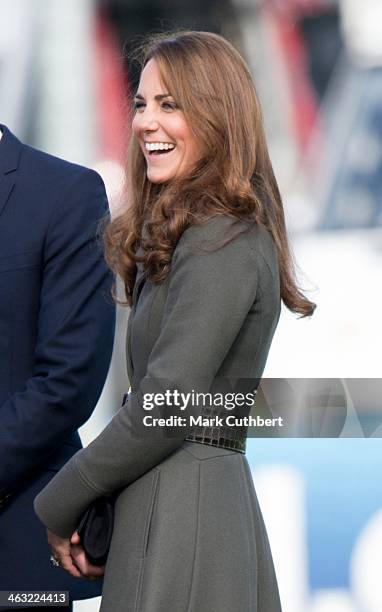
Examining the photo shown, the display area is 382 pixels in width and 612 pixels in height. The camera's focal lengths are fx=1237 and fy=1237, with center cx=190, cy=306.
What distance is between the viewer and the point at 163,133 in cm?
208

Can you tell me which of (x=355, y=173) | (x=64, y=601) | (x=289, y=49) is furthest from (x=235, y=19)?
(x=64, y=601)

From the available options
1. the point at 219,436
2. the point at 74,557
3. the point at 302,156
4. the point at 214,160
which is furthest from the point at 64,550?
the point at 302,156

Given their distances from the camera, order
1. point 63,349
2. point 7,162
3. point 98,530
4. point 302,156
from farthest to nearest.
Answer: point 302,156 → point 7,162 → point 63,349 → point 98,530

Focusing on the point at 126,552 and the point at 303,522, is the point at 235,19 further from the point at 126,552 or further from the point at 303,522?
the point at 126,552

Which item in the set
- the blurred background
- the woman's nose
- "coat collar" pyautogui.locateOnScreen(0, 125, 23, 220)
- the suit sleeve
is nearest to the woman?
the woman's nose

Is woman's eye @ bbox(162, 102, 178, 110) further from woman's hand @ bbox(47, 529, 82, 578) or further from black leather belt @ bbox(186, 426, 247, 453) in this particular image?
woman's hand @ bbox(47, 529, 82, 578)

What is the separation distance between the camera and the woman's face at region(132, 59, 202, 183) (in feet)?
6.75

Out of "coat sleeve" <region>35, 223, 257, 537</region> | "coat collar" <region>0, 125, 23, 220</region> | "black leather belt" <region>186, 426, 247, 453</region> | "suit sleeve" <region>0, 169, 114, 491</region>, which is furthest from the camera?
"coat collar" <region>0, 125, 23, 220</region>

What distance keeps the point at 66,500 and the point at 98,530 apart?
9cm

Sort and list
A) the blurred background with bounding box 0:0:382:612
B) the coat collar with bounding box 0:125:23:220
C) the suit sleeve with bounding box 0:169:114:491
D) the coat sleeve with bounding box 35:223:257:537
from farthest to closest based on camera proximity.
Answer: the blurred background with bounding box 0:0:382:612
the coat collar with bounding box 0:125:23:220
the suit sleeve with bounding box 0:169:114:491
the coat sleeve with bounding box 35:223:257:537

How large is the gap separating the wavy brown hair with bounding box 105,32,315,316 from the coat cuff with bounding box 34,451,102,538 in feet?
1.13

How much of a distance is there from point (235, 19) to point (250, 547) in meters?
2.07

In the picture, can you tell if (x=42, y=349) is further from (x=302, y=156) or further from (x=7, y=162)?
(x=302, y=156)

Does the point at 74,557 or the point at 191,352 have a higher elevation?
the point at 191,352
